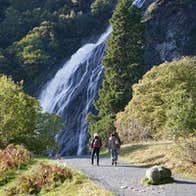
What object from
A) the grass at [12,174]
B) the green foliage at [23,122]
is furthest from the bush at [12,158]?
the green foliage at [23,122]

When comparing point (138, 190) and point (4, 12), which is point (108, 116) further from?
point (4, 12)

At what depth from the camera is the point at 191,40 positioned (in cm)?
7019

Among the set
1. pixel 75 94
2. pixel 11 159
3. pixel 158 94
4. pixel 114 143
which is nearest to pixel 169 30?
pixel 75 94

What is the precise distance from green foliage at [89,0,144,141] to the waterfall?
3.16 meters

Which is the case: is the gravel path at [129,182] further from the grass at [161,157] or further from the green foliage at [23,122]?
the green foliage at [23,122]

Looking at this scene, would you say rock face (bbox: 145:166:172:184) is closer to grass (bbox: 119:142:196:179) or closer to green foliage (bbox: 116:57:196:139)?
grass (bbox: 119:142:196:179)

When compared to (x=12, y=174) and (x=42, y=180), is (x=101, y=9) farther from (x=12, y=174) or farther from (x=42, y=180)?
(x=42, y=180)

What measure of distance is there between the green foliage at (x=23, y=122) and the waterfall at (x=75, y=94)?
445 inches

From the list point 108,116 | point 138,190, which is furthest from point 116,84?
point 138,190

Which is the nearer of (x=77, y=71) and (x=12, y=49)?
(x=77, y=71)

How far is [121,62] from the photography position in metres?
58.9

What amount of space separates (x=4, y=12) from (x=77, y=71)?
33.5 meters

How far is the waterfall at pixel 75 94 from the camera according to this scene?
195 feet

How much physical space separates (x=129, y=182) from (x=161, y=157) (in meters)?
5.57
